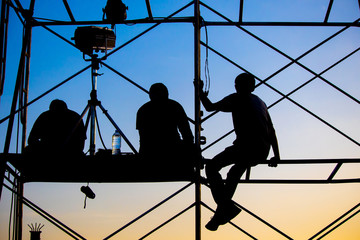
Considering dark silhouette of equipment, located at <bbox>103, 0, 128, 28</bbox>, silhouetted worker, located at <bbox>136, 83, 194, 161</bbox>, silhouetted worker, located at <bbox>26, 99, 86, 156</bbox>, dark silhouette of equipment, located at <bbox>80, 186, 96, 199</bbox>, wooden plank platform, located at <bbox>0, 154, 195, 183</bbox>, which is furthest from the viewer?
dark silhouette of equipment, located at <bbox>103, 0, 128, 28</bbox>

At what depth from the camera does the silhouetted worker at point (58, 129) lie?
503cm

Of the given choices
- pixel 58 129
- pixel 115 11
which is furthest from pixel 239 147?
pixel 115 11

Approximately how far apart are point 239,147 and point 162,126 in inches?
31.2

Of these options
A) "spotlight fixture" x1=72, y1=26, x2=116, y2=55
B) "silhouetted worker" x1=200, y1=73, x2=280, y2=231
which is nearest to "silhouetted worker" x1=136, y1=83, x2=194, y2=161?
"silhouetted worker" x1=200, y1=73, x2=280, y2=231

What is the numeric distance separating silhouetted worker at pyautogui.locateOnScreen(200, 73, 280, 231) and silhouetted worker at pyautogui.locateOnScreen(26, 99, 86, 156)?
1.47 metres

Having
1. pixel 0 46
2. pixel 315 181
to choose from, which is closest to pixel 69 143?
pixel 0 46

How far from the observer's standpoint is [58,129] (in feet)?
17.7

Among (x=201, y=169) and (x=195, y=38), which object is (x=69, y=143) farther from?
(x=195, y=38)

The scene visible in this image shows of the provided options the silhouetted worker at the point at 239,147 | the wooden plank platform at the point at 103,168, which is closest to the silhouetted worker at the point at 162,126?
the wooden plank platform at the point at 103,168

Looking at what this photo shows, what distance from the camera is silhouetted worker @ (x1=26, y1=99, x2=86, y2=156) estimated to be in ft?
16.5

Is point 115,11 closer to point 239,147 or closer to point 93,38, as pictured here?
point 93,38

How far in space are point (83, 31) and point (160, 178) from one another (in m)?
2.24

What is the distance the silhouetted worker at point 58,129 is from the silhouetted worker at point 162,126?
28.0 inches

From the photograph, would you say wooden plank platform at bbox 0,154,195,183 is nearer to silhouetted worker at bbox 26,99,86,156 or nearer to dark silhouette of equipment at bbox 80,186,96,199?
silhouetted worker at bbox 26,99,86,156
